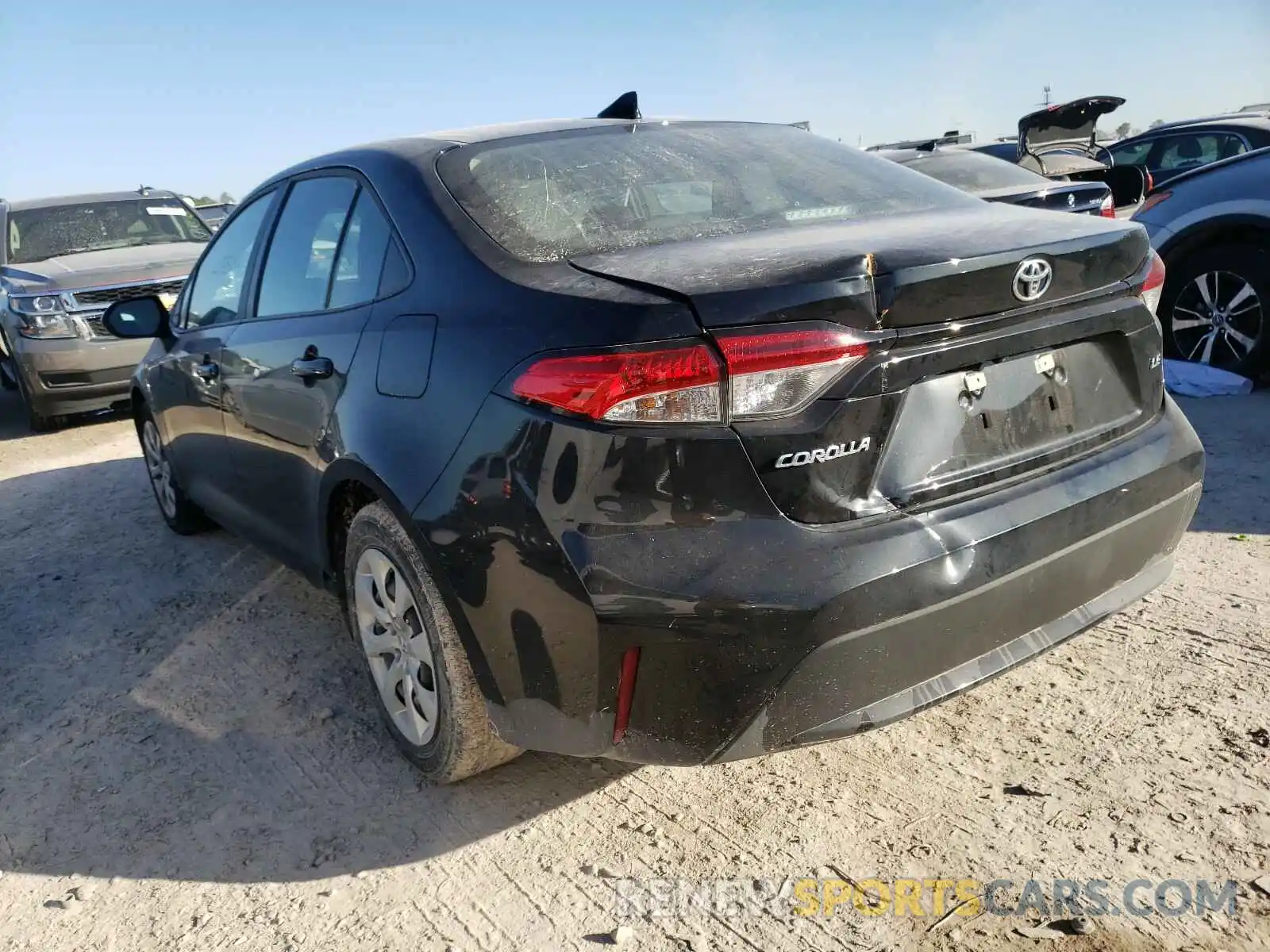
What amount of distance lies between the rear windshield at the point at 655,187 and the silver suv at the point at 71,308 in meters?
5.79

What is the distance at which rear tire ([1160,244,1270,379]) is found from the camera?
18.4 ft

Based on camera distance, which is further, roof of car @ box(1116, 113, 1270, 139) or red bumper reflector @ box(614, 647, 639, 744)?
roof of car @ box(1116, 113, 1270, 139)

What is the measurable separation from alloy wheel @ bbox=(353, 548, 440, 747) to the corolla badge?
1.06 metres

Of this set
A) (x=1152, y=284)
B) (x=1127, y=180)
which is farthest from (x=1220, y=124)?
(x=1152, y=284)

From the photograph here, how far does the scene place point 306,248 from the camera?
314cm

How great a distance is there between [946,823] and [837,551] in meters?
0.86

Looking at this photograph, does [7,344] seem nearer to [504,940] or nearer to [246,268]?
[246,268]

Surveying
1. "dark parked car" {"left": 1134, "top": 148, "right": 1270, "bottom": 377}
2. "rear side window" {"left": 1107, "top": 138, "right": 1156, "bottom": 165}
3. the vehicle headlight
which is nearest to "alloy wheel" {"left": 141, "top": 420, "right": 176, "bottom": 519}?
the vehicle headlight

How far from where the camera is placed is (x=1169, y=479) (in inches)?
92.8

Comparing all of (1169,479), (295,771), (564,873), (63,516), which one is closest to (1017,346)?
(1169,479)

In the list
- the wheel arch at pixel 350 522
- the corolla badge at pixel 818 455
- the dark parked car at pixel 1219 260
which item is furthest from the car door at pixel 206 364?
the dark parked car at pixel 1219 260

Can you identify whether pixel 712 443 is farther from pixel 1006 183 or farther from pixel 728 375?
pixel 1006 183

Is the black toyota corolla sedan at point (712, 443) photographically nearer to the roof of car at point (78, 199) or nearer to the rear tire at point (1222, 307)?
the rear tire at point (1222, 307)

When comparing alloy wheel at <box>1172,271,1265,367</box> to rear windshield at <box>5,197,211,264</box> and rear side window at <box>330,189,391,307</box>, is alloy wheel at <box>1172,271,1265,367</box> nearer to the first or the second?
rear side window at <box>330,189,391,307</box>
